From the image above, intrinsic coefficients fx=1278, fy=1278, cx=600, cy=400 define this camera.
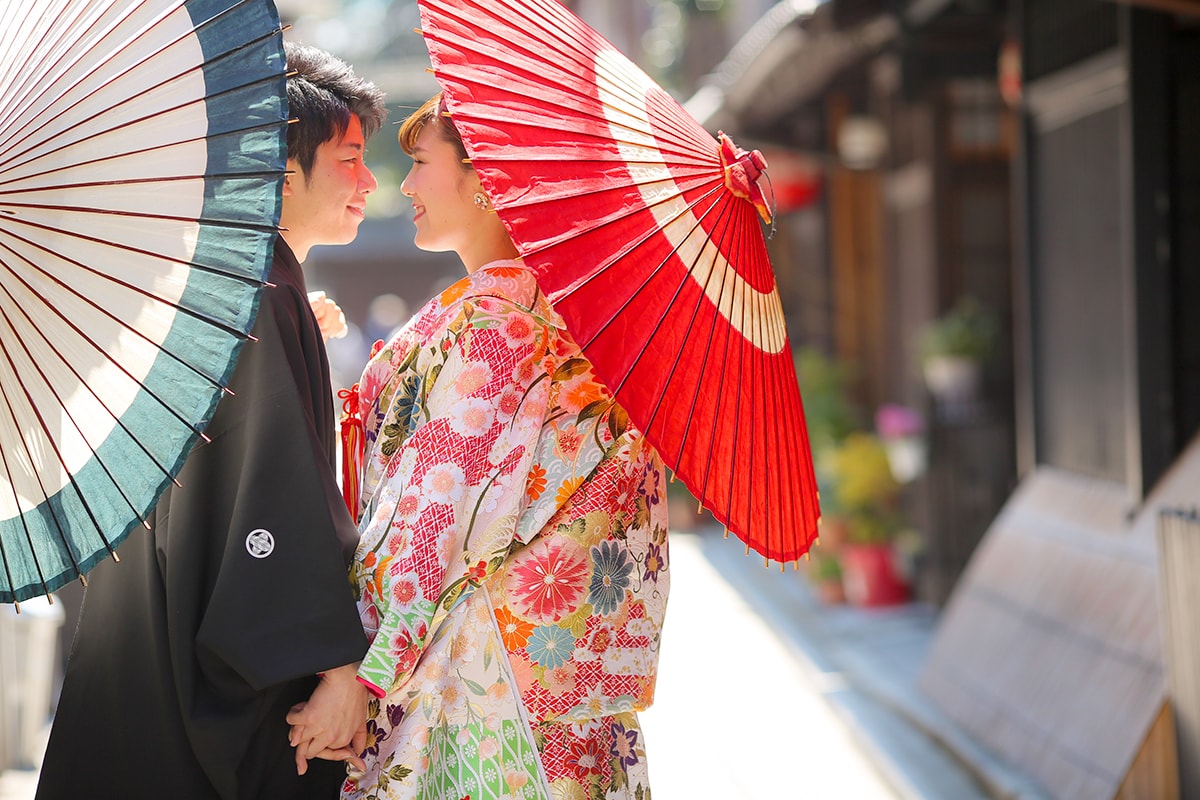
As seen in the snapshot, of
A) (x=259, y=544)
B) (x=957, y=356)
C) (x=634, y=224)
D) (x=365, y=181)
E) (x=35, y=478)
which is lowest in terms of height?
(x=957, y=356)

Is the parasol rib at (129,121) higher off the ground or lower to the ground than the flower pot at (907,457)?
higher

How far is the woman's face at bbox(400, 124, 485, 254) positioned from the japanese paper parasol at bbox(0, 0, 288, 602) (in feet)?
1.69

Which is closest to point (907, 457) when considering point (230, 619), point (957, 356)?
point (957, 356)

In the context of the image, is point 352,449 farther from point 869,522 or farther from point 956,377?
point 869,522

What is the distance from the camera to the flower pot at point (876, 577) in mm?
8562

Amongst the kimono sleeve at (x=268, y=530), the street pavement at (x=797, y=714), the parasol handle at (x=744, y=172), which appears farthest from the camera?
the street pavement at (x=797, y=714)

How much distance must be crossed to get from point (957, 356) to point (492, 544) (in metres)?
6.52

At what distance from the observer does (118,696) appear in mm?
2223

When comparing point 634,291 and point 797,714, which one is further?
point 797,714

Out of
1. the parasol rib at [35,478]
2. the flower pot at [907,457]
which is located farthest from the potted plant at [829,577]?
the parasol rib at [35,478]

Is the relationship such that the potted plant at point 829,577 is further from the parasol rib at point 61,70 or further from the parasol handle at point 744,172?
the parasol rib at point 61,70

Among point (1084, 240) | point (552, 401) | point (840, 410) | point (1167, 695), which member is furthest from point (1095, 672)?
point (840, 410)

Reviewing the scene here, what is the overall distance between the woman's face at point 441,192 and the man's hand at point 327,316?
45 centimetres

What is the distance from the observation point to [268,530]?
2.13 meters
